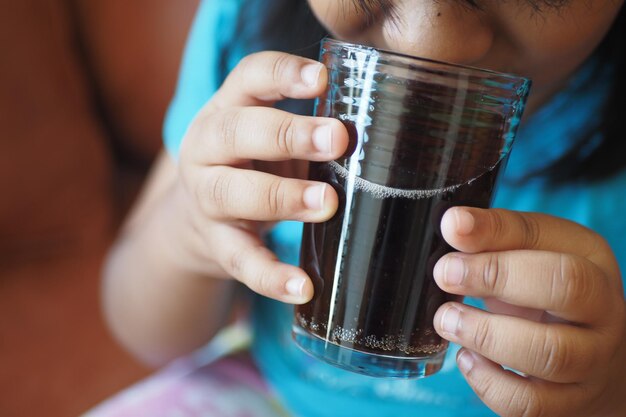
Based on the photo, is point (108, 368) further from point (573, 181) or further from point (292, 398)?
point (573, 181)

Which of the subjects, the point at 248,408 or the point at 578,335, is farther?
the point at 248,408

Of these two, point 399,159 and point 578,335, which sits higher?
point 399,159

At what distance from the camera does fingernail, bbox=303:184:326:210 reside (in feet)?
1.65

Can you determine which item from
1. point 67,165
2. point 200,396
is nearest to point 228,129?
point 200,396

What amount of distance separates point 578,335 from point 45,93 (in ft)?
3.24

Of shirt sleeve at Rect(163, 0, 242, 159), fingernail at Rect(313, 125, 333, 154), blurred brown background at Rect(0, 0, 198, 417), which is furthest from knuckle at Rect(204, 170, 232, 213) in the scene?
blurred brown background at Rect(0, 0, 198, 417)

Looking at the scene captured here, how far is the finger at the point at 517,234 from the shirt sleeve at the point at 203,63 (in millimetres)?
544

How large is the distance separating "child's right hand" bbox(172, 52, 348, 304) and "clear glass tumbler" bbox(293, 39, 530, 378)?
1 cm

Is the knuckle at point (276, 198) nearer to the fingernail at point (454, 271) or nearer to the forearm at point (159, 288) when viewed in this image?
the fingernail at point (454, 271)

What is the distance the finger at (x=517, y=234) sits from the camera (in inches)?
18.7

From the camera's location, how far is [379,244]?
1.60 ft

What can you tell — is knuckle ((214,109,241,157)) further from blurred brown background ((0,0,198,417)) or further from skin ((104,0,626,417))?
blurred brown background ((0,0,198,417))

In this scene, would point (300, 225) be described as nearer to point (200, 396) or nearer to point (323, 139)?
point (200, 396)

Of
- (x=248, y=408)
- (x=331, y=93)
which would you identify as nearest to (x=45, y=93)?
(x=248, y=408)
